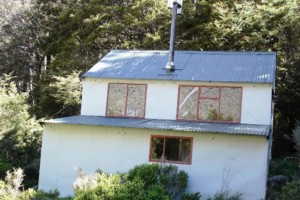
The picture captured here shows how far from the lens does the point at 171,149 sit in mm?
16656

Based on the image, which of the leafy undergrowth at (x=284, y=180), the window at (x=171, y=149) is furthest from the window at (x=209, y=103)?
the leafy undergrowth at (x=284, y=180)

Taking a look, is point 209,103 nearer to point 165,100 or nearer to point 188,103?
point 188,103

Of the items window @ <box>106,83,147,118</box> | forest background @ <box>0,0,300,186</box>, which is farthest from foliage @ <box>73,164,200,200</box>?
forest background @ <box>0,0,300,186</box>

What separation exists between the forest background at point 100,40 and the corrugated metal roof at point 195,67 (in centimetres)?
563

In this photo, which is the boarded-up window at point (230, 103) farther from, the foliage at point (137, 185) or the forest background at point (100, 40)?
the forest background at point (100, 40)

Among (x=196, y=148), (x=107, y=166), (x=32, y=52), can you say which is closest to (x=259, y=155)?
(x=196, y=148)

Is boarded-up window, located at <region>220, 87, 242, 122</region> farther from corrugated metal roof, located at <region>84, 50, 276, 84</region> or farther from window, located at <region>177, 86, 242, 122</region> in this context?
corrugated metal roof, located at <region>84, 50, 276, 84</region>

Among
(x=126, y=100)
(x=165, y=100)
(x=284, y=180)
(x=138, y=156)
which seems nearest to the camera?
(x=138, y=156)

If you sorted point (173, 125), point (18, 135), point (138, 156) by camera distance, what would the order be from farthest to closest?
1. point (18, 135)
2. point (138, 156)
3. point (173, 125)

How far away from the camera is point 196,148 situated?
1625 cm

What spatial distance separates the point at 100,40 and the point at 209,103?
15135 millimetres

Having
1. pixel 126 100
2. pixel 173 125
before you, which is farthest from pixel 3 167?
pixel 173 125

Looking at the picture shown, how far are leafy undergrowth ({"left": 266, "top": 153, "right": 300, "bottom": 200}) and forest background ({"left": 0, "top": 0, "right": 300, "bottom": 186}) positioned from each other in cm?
355

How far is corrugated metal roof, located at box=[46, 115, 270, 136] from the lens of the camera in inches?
608
